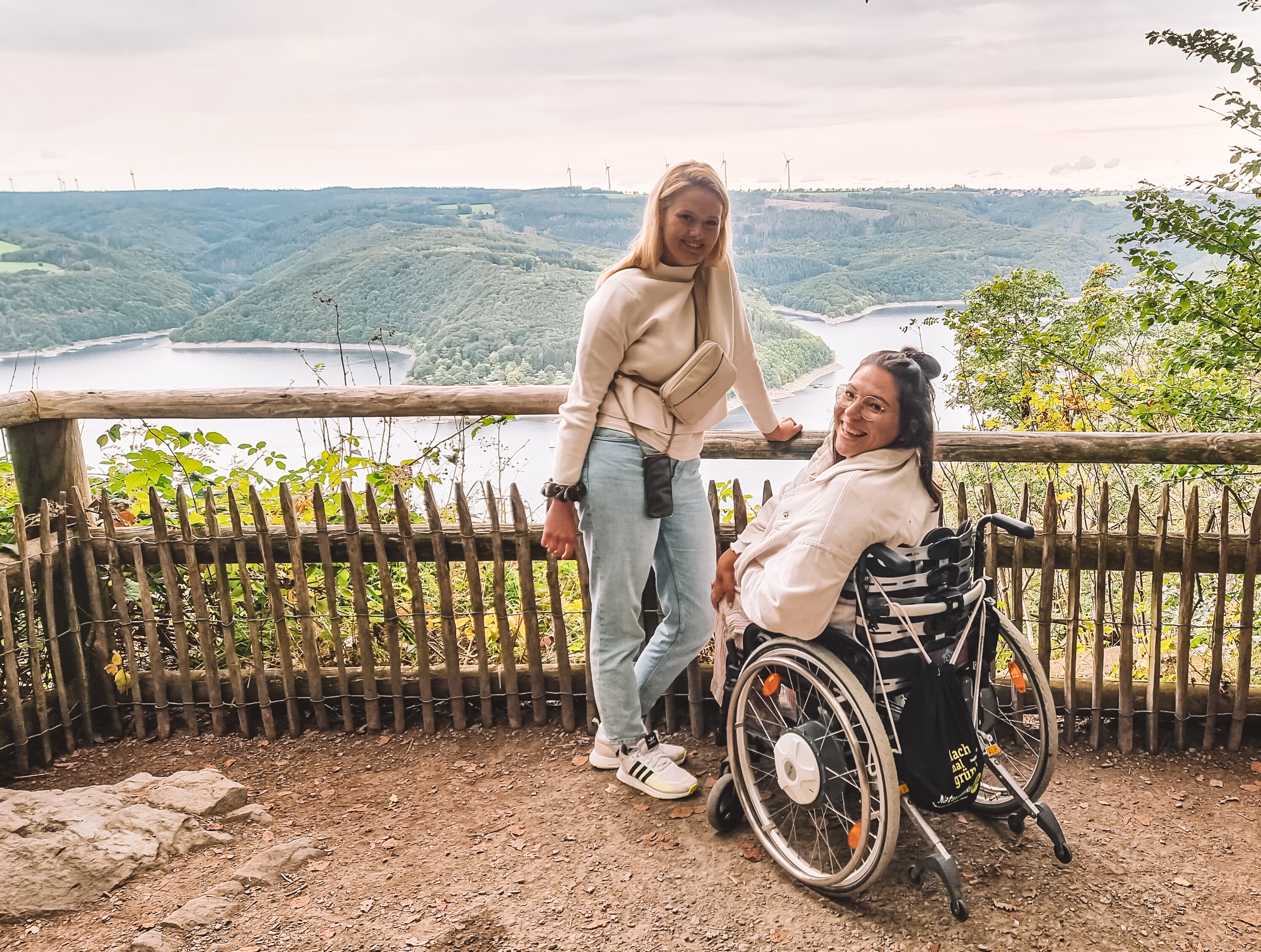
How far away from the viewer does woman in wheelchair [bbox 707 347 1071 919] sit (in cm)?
168

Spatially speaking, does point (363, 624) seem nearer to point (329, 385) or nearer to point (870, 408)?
point (329, 385)

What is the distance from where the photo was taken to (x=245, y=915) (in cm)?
194

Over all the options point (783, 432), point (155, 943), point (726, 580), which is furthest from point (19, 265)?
point (726, 580)

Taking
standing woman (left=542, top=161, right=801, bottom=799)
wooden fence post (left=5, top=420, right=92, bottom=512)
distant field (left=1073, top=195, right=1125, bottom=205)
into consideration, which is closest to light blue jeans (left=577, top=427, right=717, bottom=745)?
standing woman (left=542, top=161, right=801, bottom=799)

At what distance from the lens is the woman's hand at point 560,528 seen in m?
2.11

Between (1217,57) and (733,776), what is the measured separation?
12.2ft

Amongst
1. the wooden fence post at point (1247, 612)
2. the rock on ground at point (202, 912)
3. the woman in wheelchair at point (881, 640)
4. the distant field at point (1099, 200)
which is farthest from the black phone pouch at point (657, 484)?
the distant field at point (1099, 200)

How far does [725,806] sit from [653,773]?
281 millimetres

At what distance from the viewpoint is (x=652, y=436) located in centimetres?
210

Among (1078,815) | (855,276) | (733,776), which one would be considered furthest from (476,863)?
(855,276)

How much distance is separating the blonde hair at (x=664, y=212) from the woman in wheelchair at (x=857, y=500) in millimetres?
537

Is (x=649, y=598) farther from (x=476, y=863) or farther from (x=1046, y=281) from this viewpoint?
(x=1046, y=281)

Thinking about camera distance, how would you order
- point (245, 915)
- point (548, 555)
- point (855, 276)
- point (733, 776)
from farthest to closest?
1. point (855, 276)
2. point (548, 555)
3. point (733, 776)
4. point (245, 915)

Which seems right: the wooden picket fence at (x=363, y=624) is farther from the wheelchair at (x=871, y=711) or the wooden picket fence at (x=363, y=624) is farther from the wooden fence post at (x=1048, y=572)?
the wheelchair at (x=871, y=711)
